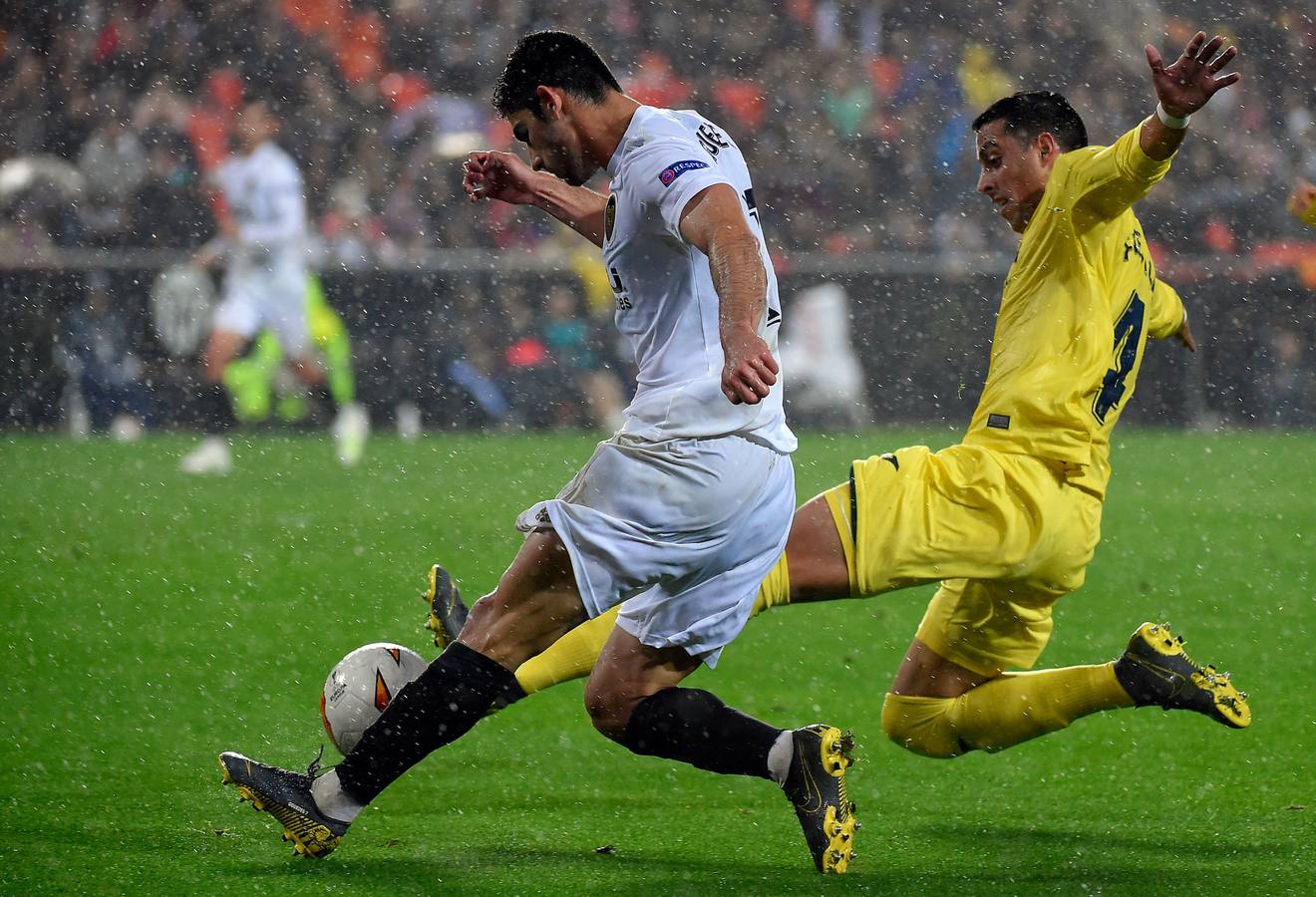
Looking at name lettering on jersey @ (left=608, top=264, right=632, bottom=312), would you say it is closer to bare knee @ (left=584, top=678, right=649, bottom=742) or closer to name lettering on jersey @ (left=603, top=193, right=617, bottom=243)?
name lettering on jersey @ (left=603, top=193, right=617, bottom=243)

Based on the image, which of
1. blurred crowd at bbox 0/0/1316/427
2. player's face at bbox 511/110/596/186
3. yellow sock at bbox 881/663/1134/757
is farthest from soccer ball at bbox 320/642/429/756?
blurred crowd at bbox 0/0/1316/427

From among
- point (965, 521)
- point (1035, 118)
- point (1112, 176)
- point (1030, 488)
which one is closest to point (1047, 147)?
point (1035, 118)

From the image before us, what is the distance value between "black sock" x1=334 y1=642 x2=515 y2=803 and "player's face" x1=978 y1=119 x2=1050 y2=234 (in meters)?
1.86

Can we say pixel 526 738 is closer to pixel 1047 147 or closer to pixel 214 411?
pixel 1047 147

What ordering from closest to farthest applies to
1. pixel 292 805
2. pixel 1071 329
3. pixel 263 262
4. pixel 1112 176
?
1. pixel 292 805
2. pixel 1112 176
3. pixel 1071 329
4. pixel 263 262

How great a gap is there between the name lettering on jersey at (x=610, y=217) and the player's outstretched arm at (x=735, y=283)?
27cm

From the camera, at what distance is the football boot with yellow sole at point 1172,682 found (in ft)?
14.1

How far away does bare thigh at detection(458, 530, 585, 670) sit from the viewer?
12.6ft

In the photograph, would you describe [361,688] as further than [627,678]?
Yes

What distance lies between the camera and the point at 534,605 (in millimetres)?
3850

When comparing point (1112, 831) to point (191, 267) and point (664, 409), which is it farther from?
point (191, 267)

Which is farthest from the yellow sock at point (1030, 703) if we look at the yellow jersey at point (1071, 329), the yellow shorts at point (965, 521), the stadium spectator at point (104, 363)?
the stadium spectator at point (104, 363)

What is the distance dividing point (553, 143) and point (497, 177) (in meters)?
0.86

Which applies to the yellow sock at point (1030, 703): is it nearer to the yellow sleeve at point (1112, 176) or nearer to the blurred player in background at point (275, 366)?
the yellow sleeve at point (1112, 176)
